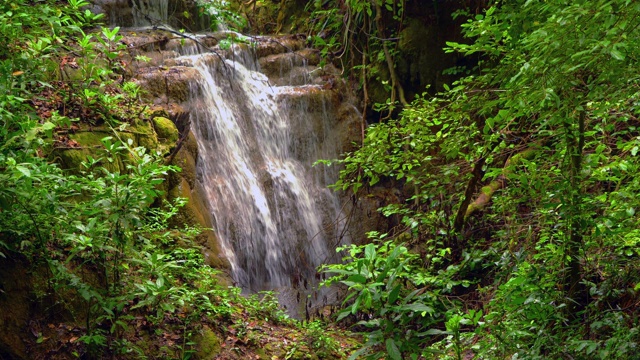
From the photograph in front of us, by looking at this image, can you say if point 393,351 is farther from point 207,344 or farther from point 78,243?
point 207,344

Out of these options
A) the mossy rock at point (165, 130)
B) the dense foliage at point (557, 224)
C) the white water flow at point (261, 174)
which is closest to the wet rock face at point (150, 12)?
the white water flow at point (261, 174)

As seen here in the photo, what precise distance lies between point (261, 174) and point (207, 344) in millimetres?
4685

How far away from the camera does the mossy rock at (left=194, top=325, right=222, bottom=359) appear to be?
4438mm

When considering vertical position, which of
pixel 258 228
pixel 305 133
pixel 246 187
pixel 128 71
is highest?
pixel 128 71

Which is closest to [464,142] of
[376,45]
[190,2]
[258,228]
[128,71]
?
[258,228]

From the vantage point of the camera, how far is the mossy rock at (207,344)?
4438 mm

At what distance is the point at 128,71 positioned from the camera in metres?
7.52

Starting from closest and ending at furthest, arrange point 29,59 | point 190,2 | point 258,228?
point 29,59 < point 258,228 < point 190,2

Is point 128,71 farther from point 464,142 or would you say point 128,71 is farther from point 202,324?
point 464,142

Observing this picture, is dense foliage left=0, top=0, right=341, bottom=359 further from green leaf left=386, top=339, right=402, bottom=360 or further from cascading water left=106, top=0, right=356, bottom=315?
cascading water left=106, top=0, right=356, bottom=315

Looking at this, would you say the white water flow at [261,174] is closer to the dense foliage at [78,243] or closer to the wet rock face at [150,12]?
the wet rock face at [150,12]

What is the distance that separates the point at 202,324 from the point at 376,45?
716 cm

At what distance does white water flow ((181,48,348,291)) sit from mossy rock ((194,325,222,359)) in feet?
7.95

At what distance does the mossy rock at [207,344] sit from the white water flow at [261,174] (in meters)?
2.42
